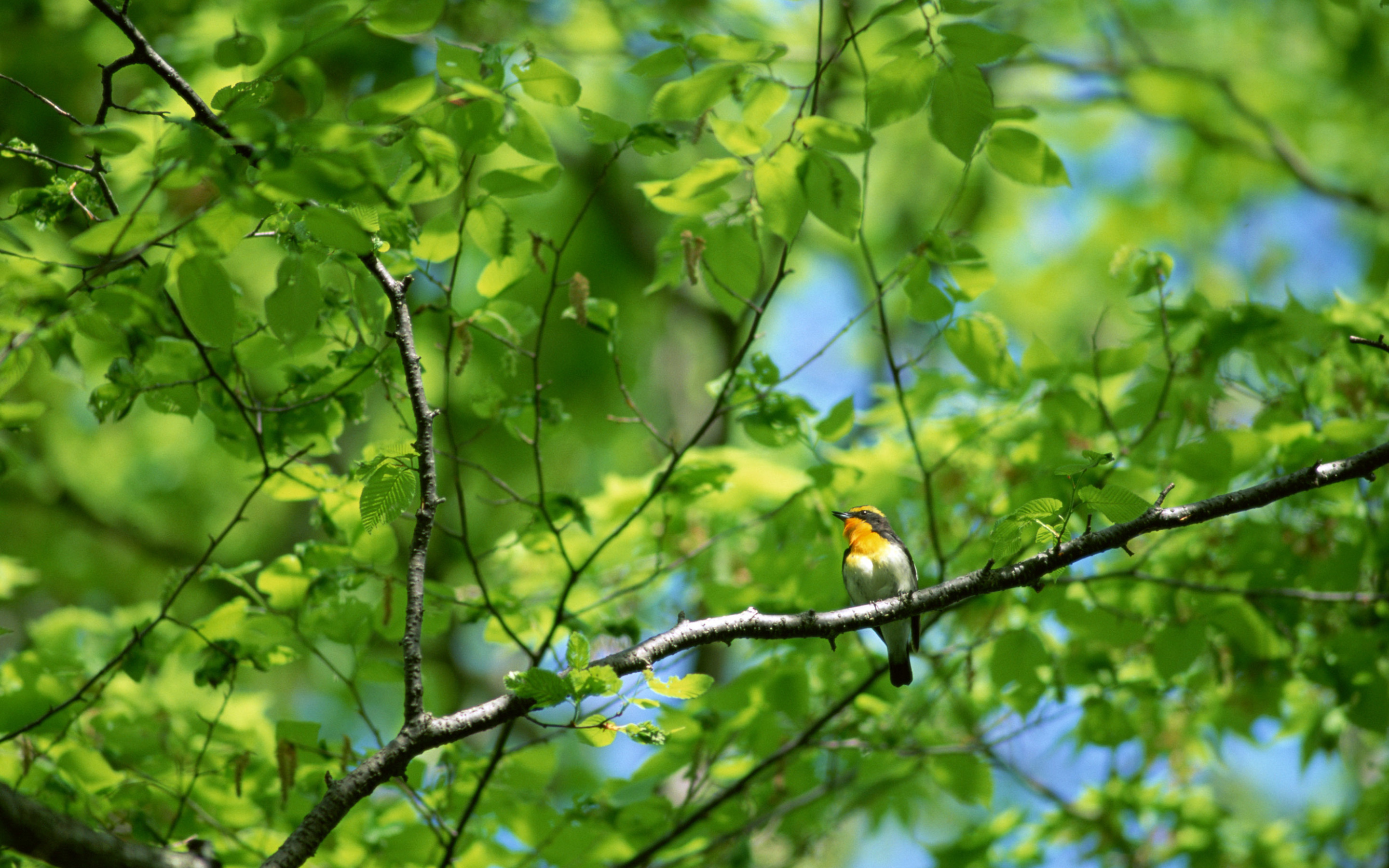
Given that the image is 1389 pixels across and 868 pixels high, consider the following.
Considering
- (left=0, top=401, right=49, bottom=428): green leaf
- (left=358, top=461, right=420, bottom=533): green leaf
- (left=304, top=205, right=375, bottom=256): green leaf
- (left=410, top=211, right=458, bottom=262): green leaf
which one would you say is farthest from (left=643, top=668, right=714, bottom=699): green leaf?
(left=0, top=401, right=49, bottom=428): green leaf

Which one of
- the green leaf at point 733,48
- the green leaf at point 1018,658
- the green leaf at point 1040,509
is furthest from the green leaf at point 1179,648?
the green leaf at point 733,48

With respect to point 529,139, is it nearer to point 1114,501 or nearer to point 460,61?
point 460,61

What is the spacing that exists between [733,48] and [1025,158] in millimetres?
990

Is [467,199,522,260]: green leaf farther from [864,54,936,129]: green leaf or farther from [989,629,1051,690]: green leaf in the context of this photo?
[989,629,1051,690]: green leaf

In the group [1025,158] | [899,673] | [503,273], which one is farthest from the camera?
[899,673]

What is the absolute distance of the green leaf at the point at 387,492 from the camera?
238cm

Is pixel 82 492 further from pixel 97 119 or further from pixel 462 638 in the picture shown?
pixel 97 119

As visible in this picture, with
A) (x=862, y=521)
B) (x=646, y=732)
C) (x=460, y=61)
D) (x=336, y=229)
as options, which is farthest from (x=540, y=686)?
(x=862, y=521)

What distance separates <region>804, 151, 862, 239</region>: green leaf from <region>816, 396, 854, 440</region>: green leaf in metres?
0.92

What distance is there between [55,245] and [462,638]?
4.47 metres

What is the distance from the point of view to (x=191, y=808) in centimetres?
357

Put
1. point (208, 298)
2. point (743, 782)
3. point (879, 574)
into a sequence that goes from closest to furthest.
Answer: point (208, 298)
point (743, 782)
point (879, 574)

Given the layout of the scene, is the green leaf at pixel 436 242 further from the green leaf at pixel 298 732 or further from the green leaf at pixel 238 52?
the green leaf at pixel 298 732

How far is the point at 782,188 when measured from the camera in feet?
9.05
